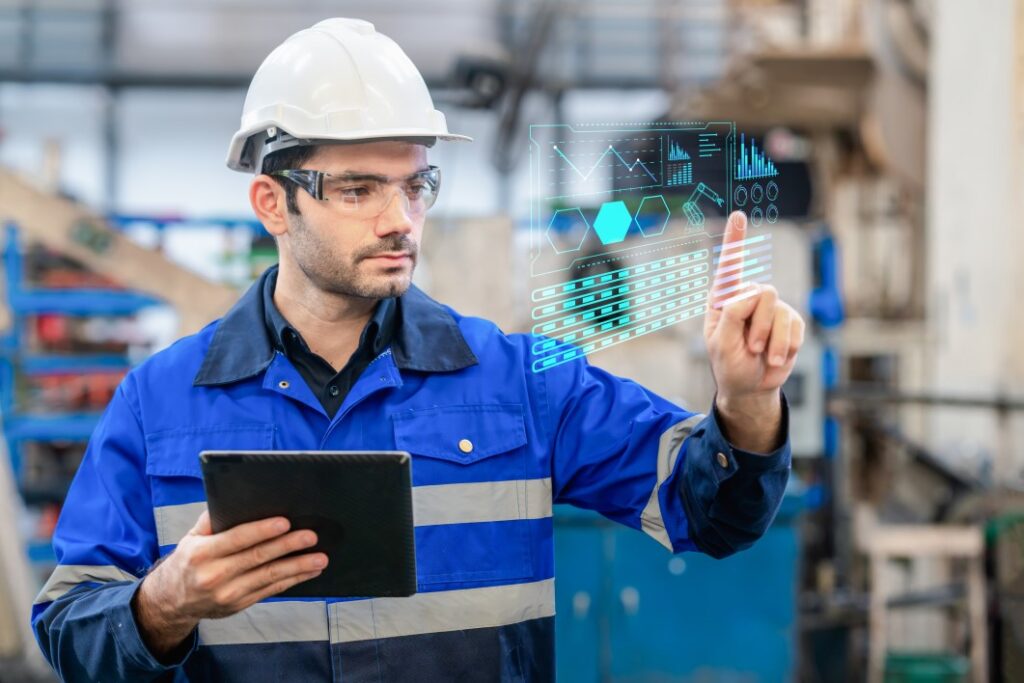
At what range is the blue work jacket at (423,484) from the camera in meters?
1.76

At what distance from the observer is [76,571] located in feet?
5.67

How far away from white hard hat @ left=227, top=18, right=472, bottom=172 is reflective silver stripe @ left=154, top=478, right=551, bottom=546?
0.57 metres

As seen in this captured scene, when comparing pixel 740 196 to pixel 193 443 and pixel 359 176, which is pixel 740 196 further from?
pixel 193 443

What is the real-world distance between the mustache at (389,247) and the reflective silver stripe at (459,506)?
14.9 inches

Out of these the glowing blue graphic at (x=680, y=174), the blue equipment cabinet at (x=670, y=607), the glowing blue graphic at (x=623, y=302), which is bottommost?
the blue equipment cabinet at (x=670, y=607)

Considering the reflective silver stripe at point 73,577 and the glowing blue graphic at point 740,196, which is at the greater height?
the glowing blue graphic at point 740,196

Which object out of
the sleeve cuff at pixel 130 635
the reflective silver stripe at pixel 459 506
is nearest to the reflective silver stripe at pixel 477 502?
the reflective silver stripe at pixel 459 506

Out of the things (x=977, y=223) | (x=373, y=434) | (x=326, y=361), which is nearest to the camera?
(x=373, y=434)

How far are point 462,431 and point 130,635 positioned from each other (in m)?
0.58

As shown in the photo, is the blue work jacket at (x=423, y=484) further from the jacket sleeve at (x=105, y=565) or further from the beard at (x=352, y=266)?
the beard at (x=352, y=266)

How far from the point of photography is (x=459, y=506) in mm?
1832

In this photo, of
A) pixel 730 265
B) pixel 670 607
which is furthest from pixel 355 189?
pixel 670 607

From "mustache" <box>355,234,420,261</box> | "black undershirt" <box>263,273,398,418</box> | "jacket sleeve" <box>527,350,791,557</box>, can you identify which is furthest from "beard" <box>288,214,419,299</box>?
"jacket sleeve" <box>527,350,791,557</box>

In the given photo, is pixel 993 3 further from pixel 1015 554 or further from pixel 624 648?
pixel 624 648
